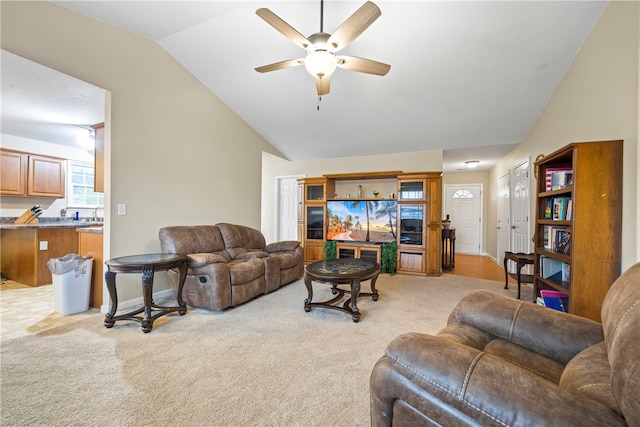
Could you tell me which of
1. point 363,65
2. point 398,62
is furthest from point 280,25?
point 398,62

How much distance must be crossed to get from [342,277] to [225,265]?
51.6 inches

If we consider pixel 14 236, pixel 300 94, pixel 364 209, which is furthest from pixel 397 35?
pixel 14 236

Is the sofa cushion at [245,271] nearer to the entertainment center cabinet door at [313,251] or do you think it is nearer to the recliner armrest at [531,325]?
the recliner armrest at [531,325]

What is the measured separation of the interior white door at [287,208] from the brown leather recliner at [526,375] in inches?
219

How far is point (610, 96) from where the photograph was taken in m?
2.41

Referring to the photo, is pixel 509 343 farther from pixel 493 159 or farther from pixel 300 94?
pixel 493 159

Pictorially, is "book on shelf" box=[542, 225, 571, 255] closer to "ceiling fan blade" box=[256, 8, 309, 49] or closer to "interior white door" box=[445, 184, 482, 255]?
"ceiling fan blade" box=[256, 8, 309, 49]

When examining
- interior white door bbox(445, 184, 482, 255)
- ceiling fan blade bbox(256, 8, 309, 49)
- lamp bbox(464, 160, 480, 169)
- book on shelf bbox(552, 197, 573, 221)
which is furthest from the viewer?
interior white door bbox(445, 184, 482, 255)

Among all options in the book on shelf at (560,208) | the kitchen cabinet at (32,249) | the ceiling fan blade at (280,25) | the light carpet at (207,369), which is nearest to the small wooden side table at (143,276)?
the light carpet at (207,369)

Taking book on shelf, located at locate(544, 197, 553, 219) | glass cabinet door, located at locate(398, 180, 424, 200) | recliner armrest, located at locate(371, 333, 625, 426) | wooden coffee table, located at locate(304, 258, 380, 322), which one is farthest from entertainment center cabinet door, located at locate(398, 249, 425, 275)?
recliner armrest, located at locate(371, 333, 625, 426)

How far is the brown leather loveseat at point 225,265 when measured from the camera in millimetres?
2906

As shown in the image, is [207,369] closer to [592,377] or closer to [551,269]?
[592,377]

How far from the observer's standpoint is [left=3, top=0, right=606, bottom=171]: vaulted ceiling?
275 centimetres

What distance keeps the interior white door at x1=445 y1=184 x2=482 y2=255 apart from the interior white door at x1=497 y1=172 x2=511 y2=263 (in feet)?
4.29
